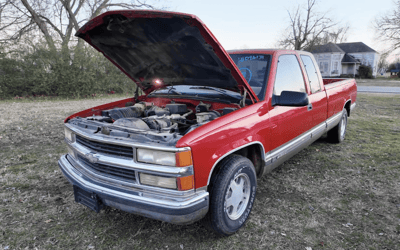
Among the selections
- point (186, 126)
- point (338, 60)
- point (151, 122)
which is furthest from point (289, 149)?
point (338, 60)

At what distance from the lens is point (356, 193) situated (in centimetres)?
348

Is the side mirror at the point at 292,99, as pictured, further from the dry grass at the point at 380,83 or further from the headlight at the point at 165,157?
the dry grass at the point at 380,83

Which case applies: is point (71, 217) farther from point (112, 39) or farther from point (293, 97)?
point (293, 97)

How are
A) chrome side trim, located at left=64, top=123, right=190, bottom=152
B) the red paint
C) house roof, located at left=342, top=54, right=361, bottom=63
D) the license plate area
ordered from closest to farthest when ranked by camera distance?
chrome side trim, located at left=64, top=123, right=190, bottom=152, the red paint, the license plate area, house roof, located at left=342, top=54, right=361, bottom=63

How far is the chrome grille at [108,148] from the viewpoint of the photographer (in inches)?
85.4

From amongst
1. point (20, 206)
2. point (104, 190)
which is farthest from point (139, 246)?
point (20, 206)

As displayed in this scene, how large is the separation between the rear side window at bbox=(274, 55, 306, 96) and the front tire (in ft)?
3.70

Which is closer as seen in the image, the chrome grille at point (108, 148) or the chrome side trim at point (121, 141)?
the chrome side trim at point (121, 141)

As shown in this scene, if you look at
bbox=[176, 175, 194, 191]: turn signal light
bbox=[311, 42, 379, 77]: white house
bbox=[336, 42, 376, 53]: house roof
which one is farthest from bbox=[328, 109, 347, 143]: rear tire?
bbox=[336, 42, 376, 53]: house roof

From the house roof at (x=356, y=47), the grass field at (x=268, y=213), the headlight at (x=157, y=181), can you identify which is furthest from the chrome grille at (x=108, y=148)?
the house roof at (x=356, y=47)

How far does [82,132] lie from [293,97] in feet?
7.34

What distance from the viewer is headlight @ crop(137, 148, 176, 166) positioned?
2.01 metres

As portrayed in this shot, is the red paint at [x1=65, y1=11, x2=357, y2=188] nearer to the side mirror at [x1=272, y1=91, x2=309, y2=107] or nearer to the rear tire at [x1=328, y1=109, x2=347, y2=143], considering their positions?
the side mirror at [x1=272, y1=91, x2=309, y2=107]

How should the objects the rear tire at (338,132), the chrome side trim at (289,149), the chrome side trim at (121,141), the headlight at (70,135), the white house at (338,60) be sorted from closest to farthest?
the chrome side trim at (121,141) < the headlight at (70,135) < the chrome side trim at (289,149) < the rear tire at (338,132) < the white house at (338,60)
